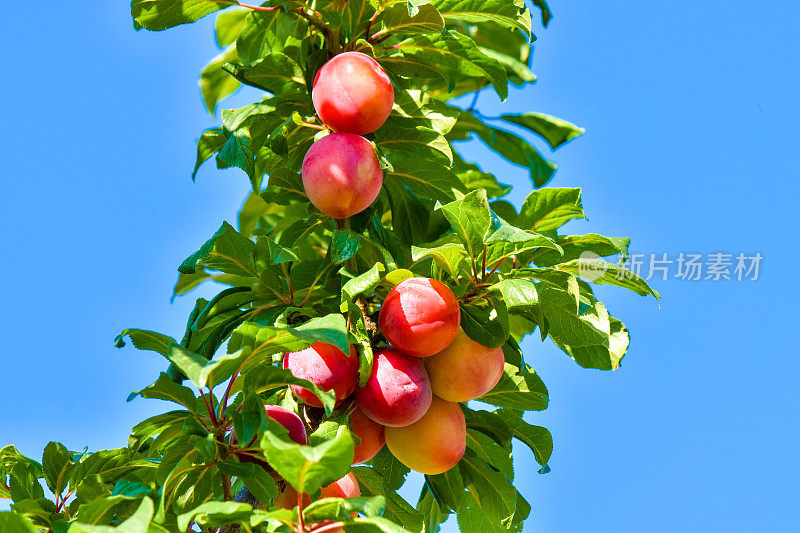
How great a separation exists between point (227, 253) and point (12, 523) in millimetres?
729

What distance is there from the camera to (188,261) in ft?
4.93

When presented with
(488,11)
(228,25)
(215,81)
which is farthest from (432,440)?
(228,25)

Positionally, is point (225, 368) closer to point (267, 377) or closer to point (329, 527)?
point (267, 377)

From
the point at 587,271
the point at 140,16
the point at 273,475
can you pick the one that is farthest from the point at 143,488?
the point at 140,16

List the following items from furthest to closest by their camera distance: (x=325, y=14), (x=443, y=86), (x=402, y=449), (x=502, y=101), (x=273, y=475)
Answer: (x=443, y=86) < (x=502, y=101) < (x=325, y=14) < (x=402, y=449) < (x=273, y=475)

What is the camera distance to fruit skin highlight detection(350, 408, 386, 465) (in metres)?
1.58

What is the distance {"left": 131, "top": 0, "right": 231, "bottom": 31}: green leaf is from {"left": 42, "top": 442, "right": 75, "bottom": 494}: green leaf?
1.01 metres

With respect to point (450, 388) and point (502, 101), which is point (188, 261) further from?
point (502, 101)

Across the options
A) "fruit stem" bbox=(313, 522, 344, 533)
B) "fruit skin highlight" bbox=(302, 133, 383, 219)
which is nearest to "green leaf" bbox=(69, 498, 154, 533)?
"fruit stem" bbox=(313, 522, 344, 533)

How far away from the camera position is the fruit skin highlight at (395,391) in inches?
57.8

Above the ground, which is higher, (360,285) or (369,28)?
(369,28)

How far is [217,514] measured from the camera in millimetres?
1134

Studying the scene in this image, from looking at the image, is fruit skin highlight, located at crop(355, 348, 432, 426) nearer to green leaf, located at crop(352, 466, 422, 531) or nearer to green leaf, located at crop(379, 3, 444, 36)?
green leaf, located at crop(352, 466, 422, 531)

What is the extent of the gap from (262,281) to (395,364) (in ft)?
1.18
